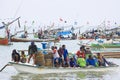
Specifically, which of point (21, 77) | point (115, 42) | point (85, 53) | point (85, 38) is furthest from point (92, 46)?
point (85, 38)

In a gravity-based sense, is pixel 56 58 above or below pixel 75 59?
above

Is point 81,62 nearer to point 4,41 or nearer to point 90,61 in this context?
point 90,61

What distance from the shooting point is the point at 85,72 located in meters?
23.1

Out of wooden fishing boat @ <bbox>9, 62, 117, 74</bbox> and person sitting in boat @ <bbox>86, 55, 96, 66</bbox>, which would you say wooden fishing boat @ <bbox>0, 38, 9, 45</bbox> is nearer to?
person sitting in boat @ <bbox>86, 55, 96, 66</bbox>

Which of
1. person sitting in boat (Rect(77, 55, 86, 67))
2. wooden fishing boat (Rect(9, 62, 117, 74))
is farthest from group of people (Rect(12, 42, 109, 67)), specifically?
wooden fishing boat (Rect(9, 62, 117, 74))

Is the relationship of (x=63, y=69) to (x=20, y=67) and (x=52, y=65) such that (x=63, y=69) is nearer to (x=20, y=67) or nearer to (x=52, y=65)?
(x=52, y=65)

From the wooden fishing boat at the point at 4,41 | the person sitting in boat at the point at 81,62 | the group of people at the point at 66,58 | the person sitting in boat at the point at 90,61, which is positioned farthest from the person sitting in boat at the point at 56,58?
the wooden fishing boat at the point at 4,41

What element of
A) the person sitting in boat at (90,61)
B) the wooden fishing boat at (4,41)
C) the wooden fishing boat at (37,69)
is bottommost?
the wooden fishing boat at (37,69)

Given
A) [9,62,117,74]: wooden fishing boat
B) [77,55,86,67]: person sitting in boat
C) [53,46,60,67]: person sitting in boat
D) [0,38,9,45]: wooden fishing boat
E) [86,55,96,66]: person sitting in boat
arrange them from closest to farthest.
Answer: [9,62,117,74]: wooden fishing boat → [53,46,60,67]: person sitting in boat → [77,55,86,67]: person sitting in boat → [86,55,96,66]: person sitting in boat → [0,38,9,45]: wooden fishing boat

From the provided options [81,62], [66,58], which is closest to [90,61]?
[81,62]

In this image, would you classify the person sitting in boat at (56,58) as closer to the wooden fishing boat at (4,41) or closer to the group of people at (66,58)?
the group of people at (66,58)

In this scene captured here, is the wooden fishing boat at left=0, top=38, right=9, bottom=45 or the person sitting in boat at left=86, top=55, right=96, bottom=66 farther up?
the wooden fishing boat at left=0, top=38, right=9, bottom=45

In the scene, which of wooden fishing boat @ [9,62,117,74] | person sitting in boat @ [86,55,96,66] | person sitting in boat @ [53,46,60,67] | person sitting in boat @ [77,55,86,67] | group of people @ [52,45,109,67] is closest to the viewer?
wooden fishing boat @ [9,62,117,74]

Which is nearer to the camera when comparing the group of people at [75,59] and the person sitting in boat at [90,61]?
the group of people at [75,59]
